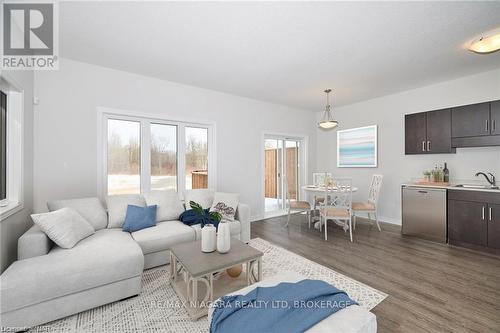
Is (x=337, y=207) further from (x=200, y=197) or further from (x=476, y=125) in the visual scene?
(x=476, y=125)

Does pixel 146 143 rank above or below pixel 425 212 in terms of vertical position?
above

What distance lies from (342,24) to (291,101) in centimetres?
280

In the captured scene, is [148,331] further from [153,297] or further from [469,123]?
[469,123]

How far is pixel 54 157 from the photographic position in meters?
2.92

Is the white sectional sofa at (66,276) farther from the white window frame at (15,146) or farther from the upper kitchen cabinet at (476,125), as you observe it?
the upper kitchen cabinet at (476,125)

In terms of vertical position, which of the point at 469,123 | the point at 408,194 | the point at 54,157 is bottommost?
the point at 408,194

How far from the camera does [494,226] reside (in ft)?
9.95

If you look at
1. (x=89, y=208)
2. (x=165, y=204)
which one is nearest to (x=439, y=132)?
(x=165, y=204)

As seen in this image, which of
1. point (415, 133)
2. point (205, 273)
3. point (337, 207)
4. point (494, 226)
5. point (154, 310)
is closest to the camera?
point (205, 273)

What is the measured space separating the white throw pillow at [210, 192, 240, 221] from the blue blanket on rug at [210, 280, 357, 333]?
182cm

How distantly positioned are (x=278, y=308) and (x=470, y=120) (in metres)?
4.23

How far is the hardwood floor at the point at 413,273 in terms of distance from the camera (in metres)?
1.79

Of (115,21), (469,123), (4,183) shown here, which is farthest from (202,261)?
(469,123)

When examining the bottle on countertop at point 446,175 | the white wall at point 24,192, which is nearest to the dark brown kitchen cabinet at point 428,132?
the bottle on countertop at point 446,175
